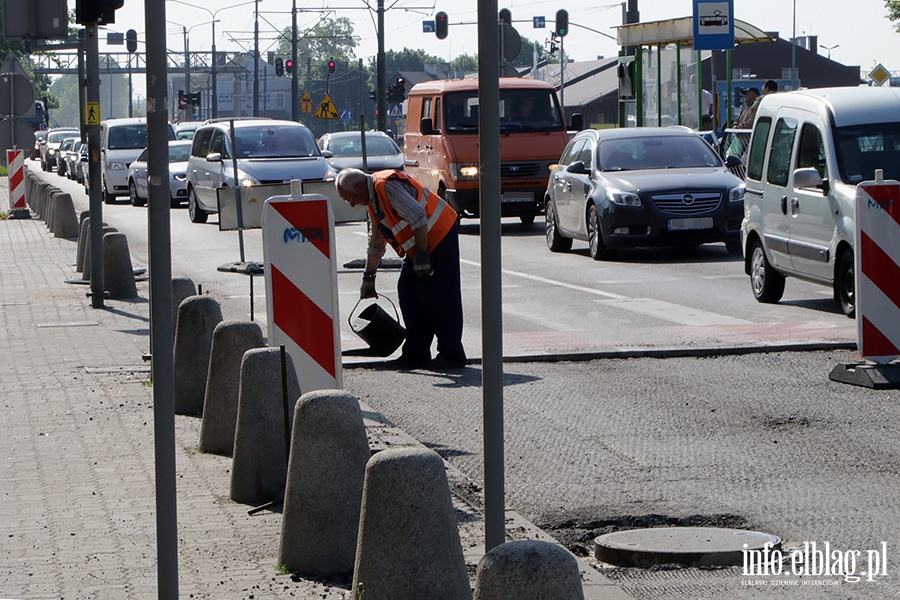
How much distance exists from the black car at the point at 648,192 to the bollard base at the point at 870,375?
31.9 feet

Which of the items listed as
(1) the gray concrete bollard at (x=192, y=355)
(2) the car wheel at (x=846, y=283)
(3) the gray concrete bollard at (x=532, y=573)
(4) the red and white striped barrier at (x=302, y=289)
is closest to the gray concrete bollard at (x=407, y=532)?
(3) the gray concrete bollard at (x=532, y=573)

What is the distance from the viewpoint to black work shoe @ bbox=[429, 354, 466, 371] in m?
11.0

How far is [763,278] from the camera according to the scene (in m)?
14.7

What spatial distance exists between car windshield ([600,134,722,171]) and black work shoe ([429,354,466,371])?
9874 mm

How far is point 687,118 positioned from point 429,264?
20.1m

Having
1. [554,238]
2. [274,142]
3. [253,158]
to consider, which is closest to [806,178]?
[554,238]

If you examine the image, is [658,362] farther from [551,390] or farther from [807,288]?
[807,288]

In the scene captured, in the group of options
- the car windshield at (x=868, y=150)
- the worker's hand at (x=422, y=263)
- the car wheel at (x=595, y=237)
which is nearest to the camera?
the worker's hand at (x=422, y=263)

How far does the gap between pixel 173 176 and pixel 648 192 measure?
17291mm

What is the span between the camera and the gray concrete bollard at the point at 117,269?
52.2ft

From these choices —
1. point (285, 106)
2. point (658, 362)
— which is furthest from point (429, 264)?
point (285, 106)

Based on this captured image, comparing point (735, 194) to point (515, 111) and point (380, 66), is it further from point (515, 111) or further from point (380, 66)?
point (380, 66)

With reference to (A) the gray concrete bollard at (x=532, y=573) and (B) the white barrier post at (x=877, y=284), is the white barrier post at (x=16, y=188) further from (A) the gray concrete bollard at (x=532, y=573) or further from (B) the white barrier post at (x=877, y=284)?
(A) the gray concrete bollard at (x=532, y=573)

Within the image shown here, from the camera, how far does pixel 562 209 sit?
21.6 m
